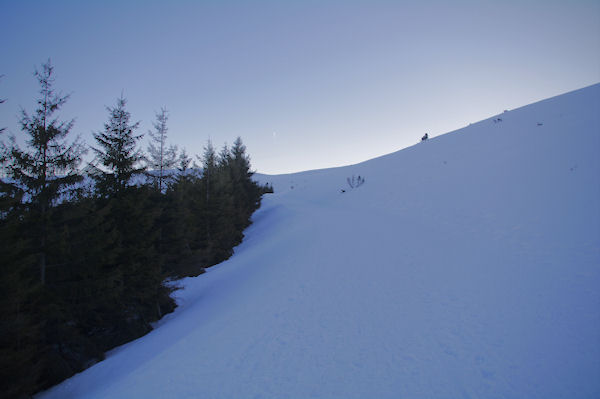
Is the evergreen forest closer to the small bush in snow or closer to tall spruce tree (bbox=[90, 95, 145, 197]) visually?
tall spruce tree (bbox=[90, 95, 145, 197])

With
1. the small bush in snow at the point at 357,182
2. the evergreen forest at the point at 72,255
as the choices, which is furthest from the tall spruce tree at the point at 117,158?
the small bush in snow at the point at 357,182

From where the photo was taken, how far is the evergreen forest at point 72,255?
666cm

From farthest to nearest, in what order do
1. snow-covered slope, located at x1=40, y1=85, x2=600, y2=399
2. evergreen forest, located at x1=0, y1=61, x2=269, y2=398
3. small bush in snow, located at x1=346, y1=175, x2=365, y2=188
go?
small bush in snow, located at x1=346, y1=175, x2=365, y2=188 → evergreen forest, located at x1=0, y1=61, x2=269, y2=398 → snow-covered slope, located at x1=40, y1=85, x2=600, y2=399

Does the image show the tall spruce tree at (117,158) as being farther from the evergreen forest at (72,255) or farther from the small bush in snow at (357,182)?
the small bush in snow at (357,182)

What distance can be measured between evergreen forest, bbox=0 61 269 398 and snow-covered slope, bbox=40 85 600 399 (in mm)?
1200

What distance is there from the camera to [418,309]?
19.9 ft

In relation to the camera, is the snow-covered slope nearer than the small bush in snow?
Yes

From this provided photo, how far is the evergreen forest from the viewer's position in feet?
21.8

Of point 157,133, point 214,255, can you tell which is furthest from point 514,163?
point 157,133

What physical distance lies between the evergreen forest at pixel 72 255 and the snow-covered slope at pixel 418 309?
1.20m

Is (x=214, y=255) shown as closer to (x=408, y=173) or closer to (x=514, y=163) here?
(x=408, y=173)

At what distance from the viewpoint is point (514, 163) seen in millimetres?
14281

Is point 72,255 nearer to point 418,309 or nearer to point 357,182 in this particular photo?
point 418,309

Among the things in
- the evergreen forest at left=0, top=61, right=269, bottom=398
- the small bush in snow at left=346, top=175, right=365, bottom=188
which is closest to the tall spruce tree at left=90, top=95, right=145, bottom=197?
the evergreen forest at left=0, top=61, right=269, bottom=398
